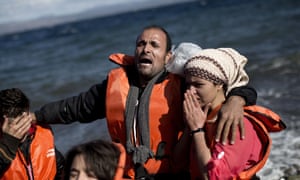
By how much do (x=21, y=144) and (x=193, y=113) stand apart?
1.46m

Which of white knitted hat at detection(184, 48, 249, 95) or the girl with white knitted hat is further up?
white knitted hat at detection(184, 48, 249, 95)

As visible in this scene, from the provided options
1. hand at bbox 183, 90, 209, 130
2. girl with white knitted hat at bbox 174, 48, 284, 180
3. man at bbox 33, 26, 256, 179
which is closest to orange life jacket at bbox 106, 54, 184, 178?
man at bbox 33, 26, 256, 179

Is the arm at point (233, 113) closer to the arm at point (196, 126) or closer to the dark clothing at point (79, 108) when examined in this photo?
the arm at point (196, 126)

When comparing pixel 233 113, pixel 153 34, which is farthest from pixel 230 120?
pixel 153 34

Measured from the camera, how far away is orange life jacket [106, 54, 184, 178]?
3.70 meters

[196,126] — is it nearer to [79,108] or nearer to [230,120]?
[230,120]

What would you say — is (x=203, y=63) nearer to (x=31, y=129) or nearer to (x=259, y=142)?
(x=259, y=142)

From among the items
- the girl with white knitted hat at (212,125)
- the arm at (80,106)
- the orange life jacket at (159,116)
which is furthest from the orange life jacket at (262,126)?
the arm at (80,106)

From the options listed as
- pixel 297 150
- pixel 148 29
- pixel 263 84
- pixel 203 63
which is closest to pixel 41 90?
pixel 263 84

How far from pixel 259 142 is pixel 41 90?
1075 cm

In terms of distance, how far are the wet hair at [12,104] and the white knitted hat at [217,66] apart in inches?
52.6

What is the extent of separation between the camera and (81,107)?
13.4ft

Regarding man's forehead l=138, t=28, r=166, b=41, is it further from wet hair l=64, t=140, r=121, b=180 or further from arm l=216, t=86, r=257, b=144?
wet hair l=64, t=140, r=121, b=180

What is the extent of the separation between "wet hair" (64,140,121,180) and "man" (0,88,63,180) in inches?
42.1
